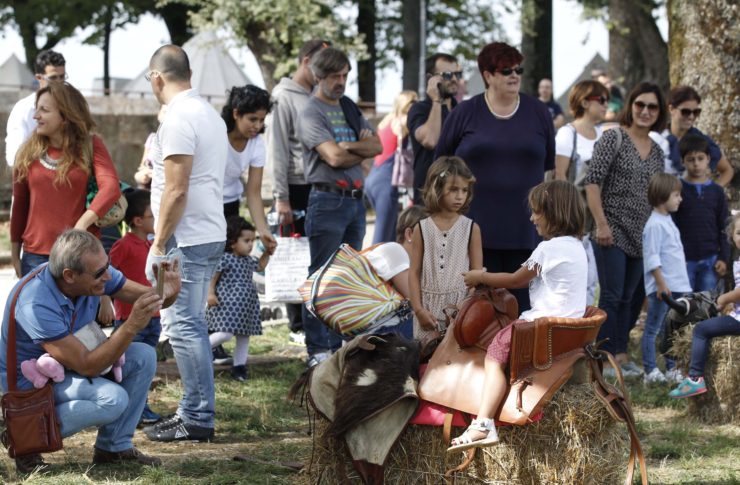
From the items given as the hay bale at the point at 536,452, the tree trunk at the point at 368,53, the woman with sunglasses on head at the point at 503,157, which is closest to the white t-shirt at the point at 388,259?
the woman with sunglasses on head at the point at 503,157

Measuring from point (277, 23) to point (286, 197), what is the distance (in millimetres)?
14409

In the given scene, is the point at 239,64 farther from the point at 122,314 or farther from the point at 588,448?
the point at 588,448

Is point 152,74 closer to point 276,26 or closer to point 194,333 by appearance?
point 194,333

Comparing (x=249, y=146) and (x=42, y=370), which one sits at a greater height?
(x=249, y=146)

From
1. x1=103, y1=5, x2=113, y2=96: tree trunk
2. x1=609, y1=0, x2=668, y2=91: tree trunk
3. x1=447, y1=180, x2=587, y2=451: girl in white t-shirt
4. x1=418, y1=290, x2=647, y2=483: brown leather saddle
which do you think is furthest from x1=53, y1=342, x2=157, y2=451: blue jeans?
x1=103, y1=5, x2=113, y2=96: tree trunk

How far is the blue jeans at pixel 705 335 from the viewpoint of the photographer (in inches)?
265

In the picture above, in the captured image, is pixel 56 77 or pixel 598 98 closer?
pixel 56 77

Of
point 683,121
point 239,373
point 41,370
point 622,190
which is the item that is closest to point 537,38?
point 683,121

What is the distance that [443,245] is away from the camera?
5828 millimetres

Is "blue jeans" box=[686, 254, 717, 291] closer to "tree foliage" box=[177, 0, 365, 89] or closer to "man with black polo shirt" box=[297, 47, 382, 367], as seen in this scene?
"man with black polo shirt" box=[297, 47, 382, 367]

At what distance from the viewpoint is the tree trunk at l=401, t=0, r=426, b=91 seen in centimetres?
2406

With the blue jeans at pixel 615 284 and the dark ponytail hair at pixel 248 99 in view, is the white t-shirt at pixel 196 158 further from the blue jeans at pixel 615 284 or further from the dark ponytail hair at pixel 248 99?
the blue jeans at pixel 615 284

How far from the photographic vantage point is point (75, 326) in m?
5.33

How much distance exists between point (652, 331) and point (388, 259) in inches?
95.4
